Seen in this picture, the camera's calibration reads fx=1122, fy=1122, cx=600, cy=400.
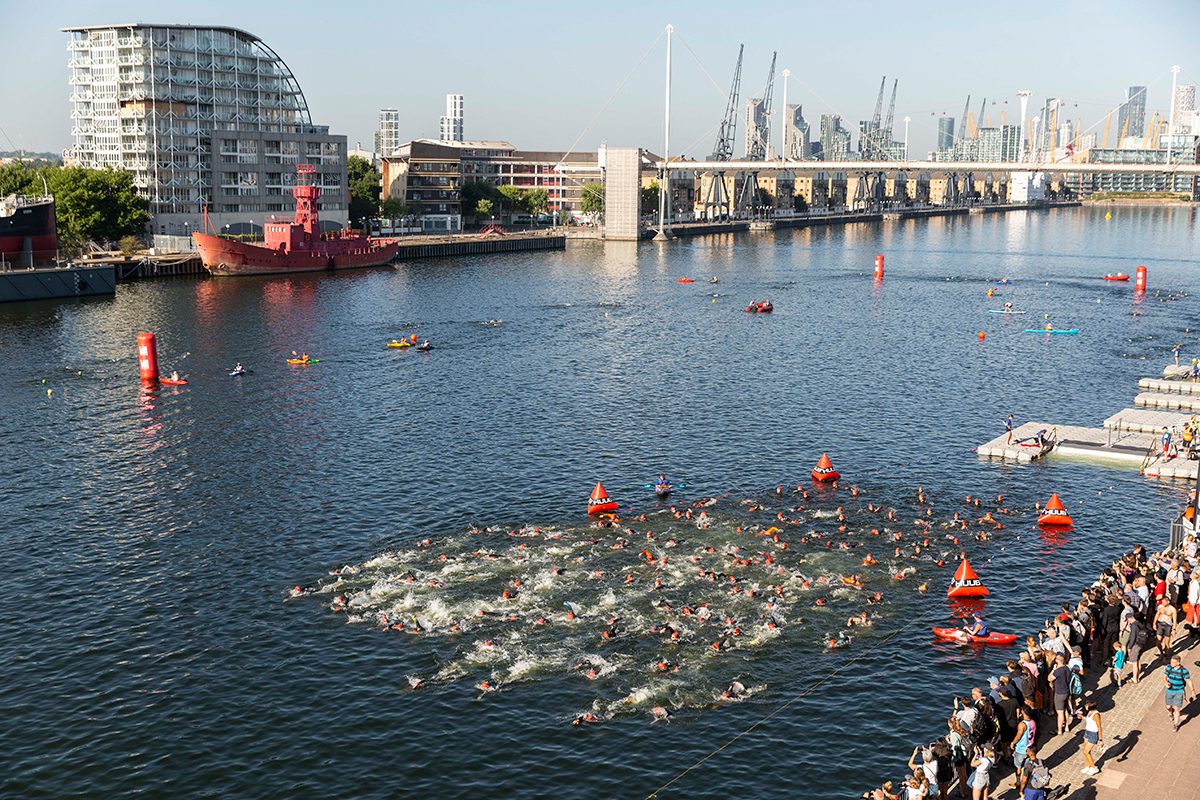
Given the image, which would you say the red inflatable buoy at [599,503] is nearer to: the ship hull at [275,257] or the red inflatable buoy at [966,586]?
the red inflatable buoy at [966,586]

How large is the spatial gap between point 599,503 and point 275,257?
131 metres

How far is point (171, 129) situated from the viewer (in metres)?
196

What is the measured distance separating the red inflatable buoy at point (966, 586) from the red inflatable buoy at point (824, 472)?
16747 millimetres

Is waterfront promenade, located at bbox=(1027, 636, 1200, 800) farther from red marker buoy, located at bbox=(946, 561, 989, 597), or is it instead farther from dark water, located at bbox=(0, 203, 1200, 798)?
red marker buoy, located at bbox=(946, 561, 989, 597)

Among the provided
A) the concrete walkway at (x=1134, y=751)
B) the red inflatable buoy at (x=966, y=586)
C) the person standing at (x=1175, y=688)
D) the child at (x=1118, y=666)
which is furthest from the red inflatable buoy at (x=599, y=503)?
the person standing at (x=1175, y=688)

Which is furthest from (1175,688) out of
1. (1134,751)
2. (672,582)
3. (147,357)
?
(147,357)

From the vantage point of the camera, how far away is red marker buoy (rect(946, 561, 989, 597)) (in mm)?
47625

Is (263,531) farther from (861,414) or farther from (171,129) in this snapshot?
(171,129)

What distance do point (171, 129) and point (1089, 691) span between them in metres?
193

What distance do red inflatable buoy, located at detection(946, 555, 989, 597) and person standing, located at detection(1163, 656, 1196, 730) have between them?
49.2ft

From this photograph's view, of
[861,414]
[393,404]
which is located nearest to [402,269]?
[393,404]

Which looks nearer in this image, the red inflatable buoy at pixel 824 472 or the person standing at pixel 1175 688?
the person standing at pixel 1175 688

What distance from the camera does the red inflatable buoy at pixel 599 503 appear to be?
58.7m

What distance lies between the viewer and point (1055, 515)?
56812mm
